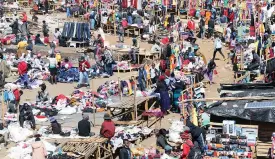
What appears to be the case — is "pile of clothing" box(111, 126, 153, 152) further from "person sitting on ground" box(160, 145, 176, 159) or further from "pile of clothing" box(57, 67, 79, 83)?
"pile of clothing" box(57, 67, 79, 83)

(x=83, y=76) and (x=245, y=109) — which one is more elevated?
(x=245, y=109)

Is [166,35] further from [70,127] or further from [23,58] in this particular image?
[70,127]

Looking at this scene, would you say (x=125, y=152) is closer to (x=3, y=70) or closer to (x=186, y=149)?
(x=186, y=149)

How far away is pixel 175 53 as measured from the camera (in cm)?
2206

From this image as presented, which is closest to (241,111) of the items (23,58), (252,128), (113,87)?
(252,128)

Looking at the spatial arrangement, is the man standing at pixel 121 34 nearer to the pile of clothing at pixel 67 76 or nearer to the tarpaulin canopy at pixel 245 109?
the pile of clothing at pixel 67 76

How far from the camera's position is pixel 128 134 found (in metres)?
15.4

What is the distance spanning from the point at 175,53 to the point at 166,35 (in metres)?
6.05

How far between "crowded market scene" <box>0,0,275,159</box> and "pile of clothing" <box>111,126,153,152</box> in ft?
0.10

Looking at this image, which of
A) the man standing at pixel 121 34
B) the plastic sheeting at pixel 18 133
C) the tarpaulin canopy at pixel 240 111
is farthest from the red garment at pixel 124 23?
the tarpaulin canopy at pixel 240 111

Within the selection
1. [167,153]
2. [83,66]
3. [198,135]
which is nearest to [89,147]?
[167,153]

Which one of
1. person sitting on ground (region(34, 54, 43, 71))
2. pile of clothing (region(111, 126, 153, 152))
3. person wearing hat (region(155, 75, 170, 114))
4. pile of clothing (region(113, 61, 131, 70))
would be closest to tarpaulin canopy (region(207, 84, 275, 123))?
pile of clothing (region(111, 126, 153, 152))

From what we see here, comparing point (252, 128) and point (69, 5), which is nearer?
point (252, 128)

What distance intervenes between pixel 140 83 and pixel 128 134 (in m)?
4.05
